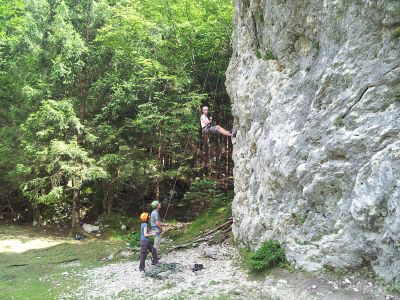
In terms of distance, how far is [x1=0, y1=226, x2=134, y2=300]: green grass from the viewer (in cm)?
1094

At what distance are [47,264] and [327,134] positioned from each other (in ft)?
37.0

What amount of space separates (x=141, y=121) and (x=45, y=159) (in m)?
5.13

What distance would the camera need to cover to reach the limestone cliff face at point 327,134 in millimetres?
7605

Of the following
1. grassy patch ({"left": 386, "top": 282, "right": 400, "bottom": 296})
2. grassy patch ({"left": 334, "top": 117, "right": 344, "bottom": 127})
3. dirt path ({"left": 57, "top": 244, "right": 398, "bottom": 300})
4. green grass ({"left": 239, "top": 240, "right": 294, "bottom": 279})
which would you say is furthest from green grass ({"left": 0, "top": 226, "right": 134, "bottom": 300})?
grassy patch ({"left": 334, "top": 117, "right": 344, "bottom": 127})

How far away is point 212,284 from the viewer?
994 centimetres

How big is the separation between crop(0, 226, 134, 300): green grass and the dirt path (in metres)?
0.64

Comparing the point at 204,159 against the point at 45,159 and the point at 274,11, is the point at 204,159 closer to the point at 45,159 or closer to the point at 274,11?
the point at 45,159

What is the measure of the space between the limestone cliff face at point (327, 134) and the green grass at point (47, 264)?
6.04 m

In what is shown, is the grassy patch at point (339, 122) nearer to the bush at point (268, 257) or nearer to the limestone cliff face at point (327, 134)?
the limestone cliff face at point (327, 134)

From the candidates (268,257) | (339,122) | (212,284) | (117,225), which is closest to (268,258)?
(268,257)

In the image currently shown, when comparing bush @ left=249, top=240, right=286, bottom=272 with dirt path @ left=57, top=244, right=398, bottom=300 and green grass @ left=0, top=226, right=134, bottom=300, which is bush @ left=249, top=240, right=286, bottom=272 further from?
green grass @ left=0, top=226, right=134, bottom=300

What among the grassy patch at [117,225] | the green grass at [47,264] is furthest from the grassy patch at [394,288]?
the grassy patch at [117,225]

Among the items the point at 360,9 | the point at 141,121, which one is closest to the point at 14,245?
A: the point at 141,121

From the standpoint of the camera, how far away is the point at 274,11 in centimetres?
1124
